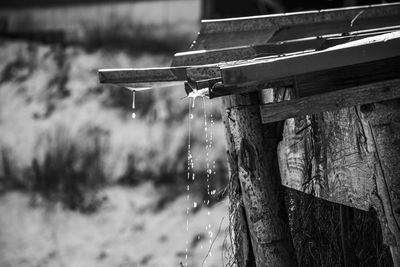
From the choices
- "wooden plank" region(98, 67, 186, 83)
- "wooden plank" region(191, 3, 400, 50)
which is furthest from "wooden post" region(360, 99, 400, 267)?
"wooden plank" region(98, 67, 186, 83)

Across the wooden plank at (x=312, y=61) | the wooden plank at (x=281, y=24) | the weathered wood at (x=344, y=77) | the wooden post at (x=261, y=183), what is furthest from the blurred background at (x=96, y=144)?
the wooden plank at (x=312, y=61)

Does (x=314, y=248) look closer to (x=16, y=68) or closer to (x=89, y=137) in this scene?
(x=89, y=137)

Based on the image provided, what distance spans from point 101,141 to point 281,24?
732cm

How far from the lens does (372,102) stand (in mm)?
2053

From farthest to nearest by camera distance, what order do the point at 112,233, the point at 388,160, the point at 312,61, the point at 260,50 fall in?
1. the point at 112,233
2. the point at 260,50
3. the point at 388,160
4. the point at 312,61

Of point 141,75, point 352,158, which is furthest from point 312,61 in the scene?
point 141,75

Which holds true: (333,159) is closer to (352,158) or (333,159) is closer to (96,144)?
(352,158)

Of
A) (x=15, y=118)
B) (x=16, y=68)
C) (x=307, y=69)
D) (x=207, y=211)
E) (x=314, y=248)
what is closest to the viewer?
(x=307, y=69)

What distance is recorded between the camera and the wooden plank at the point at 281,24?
8.26 feet

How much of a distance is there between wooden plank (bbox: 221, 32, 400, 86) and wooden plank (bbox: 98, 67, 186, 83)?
0.84m

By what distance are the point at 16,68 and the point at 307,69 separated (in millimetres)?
10199

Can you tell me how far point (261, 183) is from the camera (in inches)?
103

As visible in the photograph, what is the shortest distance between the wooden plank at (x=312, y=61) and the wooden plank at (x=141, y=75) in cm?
84

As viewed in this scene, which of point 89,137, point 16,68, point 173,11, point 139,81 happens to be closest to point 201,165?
point 89,137
